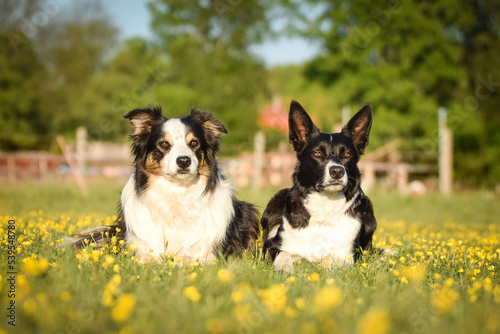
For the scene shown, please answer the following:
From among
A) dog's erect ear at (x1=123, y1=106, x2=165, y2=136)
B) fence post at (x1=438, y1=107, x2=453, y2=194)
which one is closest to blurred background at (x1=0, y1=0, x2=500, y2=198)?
fence post at (x1=438, y1=107, x2=453, y2=194)

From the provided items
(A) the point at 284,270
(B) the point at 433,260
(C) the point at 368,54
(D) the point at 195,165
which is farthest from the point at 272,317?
(C) the point at 368,54

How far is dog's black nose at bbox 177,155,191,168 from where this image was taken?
394 cm

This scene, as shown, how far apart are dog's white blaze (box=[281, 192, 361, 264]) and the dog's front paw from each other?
0.08m

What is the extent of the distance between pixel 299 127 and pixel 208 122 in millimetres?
960

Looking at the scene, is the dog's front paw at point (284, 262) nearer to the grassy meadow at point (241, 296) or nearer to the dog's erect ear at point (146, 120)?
the grassy meadow at point (241, 296)

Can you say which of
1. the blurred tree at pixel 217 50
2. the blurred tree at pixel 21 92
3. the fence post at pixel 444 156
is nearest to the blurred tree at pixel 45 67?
the blurred tree at pixel 21 92

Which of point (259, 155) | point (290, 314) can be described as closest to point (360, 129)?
point (290, 314)

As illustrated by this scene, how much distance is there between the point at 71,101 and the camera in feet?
114

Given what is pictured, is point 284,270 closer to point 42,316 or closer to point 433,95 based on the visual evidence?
point 42,316

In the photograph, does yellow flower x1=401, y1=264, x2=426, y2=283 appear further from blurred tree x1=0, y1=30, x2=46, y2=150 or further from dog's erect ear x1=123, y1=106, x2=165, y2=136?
blurred tree x1=0, y1=30, x2=46, y2=150

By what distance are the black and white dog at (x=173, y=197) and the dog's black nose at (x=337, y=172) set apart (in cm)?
111

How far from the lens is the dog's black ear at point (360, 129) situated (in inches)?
180

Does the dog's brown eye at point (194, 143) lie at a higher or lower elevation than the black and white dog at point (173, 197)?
higher

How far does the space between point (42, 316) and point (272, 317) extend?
41.8 inches
